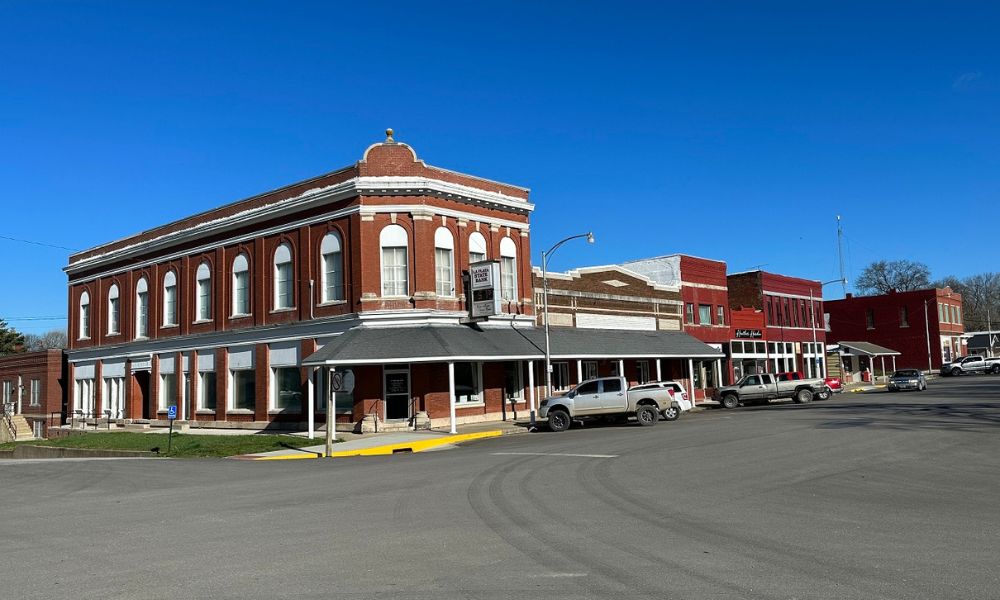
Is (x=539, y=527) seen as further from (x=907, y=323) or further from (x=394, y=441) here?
(x=907, y=323)

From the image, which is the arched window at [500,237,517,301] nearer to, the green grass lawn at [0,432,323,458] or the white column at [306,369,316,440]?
the white column at [306,369,316,440]

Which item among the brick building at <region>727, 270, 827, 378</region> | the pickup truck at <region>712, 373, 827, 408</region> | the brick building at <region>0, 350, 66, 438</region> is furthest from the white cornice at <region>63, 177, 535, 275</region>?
the brick building at <region>727, 270, 827, 378</region>

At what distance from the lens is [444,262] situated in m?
31.7

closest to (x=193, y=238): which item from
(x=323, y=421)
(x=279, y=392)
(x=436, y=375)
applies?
(x=279, y=392)

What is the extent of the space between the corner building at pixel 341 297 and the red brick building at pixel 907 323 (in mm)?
58091

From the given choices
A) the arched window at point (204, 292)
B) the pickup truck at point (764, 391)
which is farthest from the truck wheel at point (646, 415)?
the arched window at point (204, 292)

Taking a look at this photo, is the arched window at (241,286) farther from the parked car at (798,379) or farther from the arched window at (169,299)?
the parked car at (798,379)

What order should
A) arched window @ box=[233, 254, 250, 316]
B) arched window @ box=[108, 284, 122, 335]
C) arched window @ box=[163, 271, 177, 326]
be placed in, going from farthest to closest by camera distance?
arched window @ box=[108, 284, 122, 335] < arched window @ box=[163, 271, 177, 326] < arched window @ box=[233, 254, 250, 316]

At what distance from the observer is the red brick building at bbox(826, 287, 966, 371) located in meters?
80.4

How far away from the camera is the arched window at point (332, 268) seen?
31297 mm

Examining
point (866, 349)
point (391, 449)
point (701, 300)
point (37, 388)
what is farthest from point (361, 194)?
point (866, 349)

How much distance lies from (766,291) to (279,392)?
39.1m

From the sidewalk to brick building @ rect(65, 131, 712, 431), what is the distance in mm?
1040

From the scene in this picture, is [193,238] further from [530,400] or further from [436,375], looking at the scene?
[530,400]
